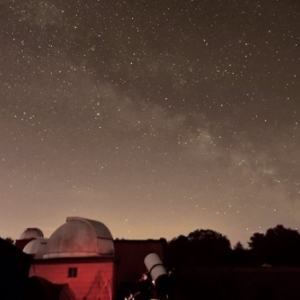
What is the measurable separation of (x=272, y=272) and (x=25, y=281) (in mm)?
24794

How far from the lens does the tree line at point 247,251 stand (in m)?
49.2

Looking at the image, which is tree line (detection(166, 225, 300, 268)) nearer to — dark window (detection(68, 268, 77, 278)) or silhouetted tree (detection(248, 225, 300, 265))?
silhouetted tree (detection(248, 225, 300, 265))

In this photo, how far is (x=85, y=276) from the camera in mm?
21297

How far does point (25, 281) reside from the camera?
1720 cm

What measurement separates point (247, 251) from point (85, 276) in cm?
4109

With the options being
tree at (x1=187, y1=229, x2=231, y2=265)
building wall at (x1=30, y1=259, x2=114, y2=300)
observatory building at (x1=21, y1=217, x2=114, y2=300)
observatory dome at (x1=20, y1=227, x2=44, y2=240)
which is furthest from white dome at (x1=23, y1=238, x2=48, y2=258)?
tree at (x1=187, y1=229, x2=231, y2=265)

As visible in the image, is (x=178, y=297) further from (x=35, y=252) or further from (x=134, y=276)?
(x=35, y=252)

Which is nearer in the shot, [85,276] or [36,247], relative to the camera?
[85,276]

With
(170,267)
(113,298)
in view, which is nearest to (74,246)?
(113,298)

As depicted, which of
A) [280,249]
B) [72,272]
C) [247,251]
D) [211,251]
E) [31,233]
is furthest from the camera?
[211,251]

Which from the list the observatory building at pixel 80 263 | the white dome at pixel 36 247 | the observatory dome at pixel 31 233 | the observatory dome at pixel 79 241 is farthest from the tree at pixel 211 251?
the observatory building at pixel 80 263

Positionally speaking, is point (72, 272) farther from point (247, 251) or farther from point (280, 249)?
point (247, 251)

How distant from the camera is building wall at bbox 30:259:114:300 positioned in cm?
2117

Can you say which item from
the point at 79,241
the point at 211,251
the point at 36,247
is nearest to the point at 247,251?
the point at 211,251
